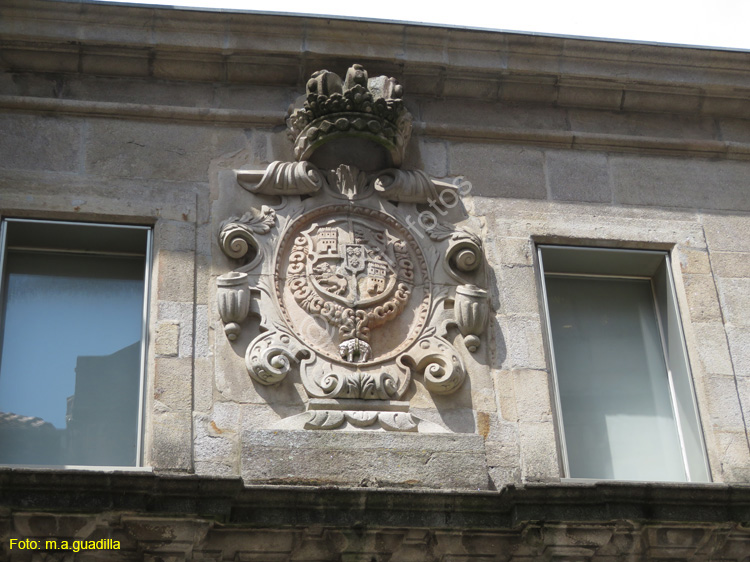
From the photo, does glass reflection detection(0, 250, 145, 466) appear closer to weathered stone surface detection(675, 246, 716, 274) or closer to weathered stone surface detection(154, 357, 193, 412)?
weathered stone surface detection(154, 357, 193, 412)

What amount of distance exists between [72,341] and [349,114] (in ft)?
7.61

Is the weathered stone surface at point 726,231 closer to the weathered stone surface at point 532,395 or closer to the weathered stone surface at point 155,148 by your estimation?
the weathered stone surface at point 532,395

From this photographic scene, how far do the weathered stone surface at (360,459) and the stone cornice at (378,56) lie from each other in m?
2.79

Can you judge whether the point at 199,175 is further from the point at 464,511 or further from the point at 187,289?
the point at 464,511

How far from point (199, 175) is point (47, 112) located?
3.67 ft

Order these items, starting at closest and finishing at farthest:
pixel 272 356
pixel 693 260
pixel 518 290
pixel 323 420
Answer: pixel 323 420 → pixel 272 356 → pixel 518 290 → pixel 693 260

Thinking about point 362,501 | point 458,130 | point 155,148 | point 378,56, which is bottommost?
point 362,501

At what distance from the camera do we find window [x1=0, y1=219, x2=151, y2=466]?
8703 millimetres

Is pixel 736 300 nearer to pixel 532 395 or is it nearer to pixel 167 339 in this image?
pixel 532 395

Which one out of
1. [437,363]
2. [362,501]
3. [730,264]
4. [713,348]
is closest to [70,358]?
[362,501]

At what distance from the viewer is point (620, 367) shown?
31.6 feet

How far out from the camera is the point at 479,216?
32.1 feet

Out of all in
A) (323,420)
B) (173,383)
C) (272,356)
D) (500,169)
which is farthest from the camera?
(500,169)

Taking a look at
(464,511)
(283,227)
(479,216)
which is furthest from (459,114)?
(464,511)
